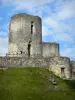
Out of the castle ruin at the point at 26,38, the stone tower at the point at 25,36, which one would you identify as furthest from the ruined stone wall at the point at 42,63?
the stone tower at the point at 25,36

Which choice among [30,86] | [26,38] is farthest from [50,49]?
[30,86]

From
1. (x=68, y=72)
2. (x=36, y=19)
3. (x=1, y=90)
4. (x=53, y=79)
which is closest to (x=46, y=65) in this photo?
(x=68, y=72)

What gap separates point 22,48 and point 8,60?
7581mm

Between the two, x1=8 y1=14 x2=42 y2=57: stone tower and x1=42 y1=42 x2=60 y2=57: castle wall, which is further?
x1=42 y1=42 x2=60 y2=57: castle wall

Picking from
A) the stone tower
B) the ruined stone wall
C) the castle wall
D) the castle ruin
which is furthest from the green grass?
the castle wall

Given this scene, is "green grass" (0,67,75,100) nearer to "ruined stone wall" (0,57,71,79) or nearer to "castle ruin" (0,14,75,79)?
"ruined stone wall" (0,57,71,79)

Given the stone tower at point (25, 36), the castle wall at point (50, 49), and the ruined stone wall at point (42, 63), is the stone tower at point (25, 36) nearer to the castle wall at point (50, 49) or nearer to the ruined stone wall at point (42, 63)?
the ruined stone wall at point (42, 63)

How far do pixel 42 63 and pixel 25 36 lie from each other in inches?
300

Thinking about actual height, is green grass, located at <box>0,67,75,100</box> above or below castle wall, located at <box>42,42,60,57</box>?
below

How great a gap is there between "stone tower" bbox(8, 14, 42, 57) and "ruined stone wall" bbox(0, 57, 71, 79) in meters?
5.73

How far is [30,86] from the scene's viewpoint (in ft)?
118

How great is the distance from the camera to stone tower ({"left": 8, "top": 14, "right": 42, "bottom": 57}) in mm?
52250

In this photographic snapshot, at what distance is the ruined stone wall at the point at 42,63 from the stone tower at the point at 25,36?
18.8 ft

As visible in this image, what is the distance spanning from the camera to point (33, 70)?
4231cm
